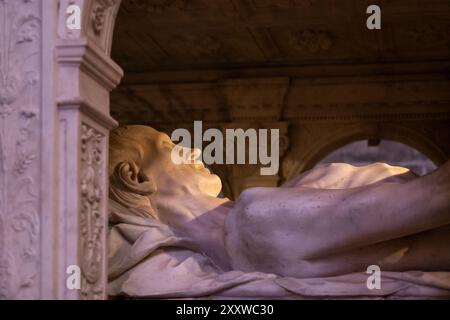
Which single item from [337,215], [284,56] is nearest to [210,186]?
[337,215]

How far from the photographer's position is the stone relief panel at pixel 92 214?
17.0 feet

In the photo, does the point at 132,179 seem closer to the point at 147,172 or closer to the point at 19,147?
the point at 147,172

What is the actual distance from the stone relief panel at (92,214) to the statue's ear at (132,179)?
85cm

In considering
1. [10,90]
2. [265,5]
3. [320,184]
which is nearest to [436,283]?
[320,184]

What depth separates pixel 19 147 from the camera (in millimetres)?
5129

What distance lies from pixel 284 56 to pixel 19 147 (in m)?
5.30

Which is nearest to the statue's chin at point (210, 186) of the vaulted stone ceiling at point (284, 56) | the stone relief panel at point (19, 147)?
the stone relief panel at point (19, 147)

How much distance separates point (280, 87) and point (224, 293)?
4829mm

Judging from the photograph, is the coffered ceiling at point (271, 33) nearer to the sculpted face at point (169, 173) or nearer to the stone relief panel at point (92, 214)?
the sculpted face at point (169, 173)

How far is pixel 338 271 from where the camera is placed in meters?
5.70

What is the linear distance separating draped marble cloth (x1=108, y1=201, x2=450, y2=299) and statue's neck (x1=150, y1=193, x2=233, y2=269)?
2.0 inches

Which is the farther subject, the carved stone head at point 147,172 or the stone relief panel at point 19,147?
the carved stone head at point 147,172

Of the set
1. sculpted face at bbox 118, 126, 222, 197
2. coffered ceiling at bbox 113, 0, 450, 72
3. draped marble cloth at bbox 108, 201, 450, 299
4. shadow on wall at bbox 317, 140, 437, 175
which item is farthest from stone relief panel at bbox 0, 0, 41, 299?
shadow on wall at bbox 317, 140, 437, 175
